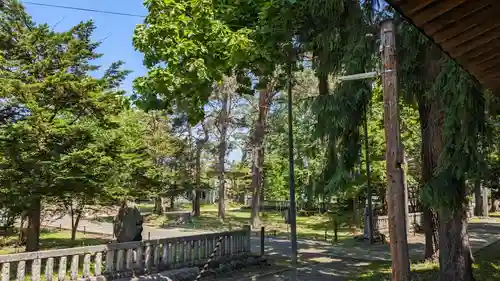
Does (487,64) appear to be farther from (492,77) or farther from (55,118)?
(55,118)

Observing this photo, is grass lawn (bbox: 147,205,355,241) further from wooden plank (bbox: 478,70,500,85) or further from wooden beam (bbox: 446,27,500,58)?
wooden beam (bbox: 446,27,500,58)

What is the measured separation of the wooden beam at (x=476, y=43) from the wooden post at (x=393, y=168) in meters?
2.22

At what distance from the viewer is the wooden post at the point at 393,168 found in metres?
5.22

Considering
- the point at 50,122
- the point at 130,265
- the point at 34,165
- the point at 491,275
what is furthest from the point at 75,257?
the point at 491,275

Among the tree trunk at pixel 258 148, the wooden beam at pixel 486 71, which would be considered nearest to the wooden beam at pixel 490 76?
the wooden beam at pixel 486 71

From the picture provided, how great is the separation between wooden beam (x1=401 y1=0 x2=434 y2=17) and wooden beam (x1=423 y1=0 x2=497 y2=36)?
0.79 ft

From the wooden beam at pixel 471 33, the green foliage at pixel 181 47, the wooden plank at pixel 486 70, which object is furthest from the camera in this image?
the green foliage at pixel 181 47

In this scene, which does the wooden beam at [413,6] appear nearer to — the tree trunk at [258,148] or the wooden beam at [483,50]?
the wooden beam at [483,50]

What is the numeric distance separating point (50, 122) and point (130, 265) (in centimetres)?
440

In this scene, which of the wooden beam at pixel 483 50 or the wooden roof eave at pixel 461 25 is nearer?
the wooden roof eave at pixel 461 25

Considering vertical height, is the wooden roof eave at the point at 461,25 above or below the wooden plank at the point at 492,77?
above

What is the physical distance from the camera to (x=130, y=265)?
8.21m

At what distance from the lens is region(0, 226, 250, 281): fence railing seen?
684cm

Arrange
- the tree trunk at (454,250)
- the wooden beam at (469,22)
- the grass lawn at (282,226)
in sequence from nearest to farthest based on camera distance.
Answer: the wooden beam at (469,22), the tree trunk at (454,250), the grass lawn at (282,226)
